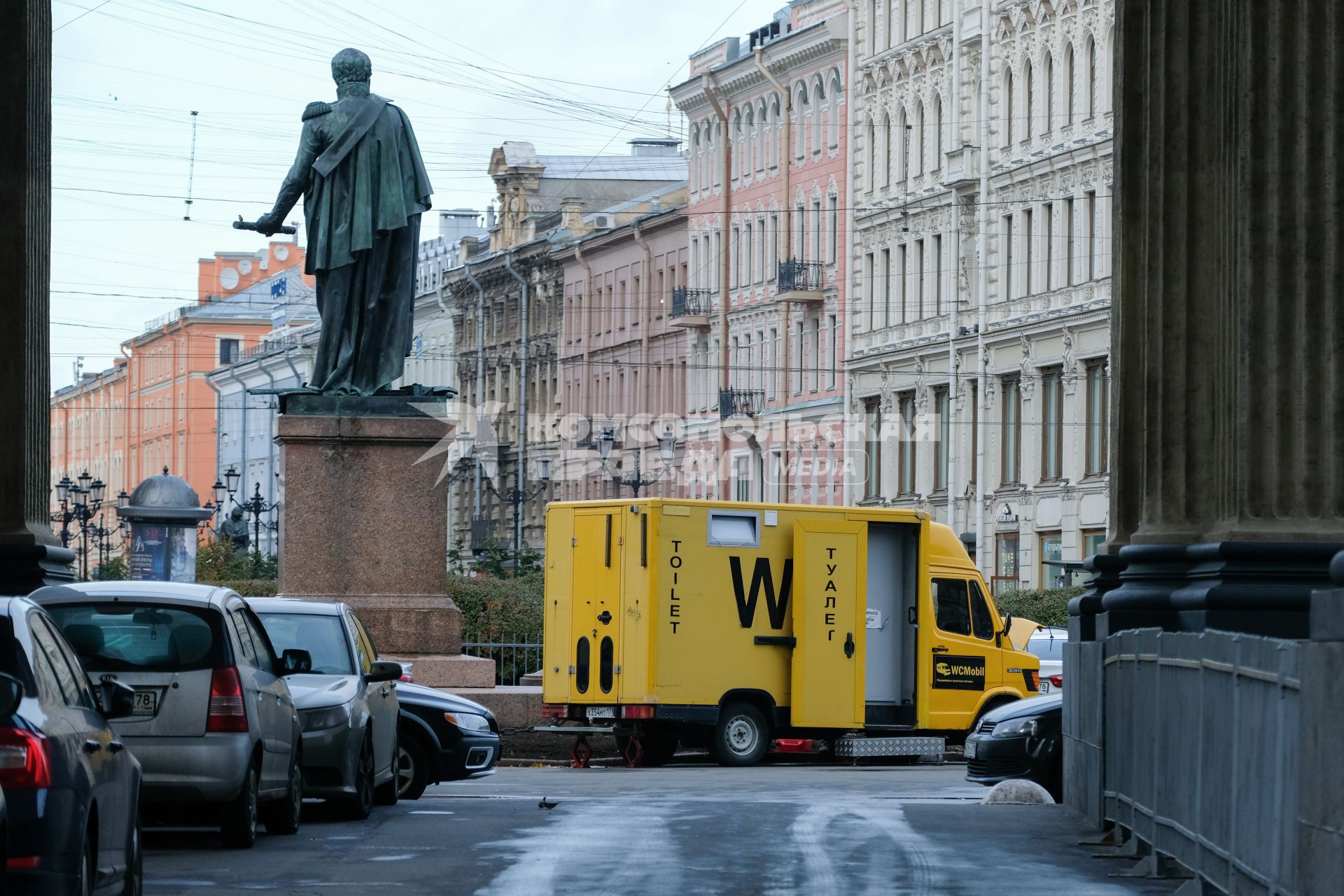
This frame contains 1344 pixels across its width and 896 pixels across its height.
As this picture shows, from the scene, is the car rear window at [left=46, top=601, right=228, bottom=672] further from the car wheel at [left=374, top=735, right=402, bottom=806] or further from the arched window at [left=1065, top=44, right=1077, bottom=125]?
the arched window at [left=1065, top=44, right=1077, bottom=125]

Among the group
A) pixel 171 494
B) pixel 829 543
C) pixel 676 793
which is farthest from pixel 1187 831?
pixel 171 494

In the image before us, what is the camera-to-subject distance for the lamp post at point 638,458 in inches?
2453

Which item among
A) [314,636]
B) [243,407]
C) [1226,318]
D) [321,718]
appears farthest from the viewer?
[243,407]

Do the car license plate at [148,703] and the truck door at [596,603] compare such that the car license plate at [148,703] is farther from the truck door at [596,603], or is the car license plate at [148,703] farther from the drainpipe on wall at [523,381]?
the drainpipe on wall at [523,381]

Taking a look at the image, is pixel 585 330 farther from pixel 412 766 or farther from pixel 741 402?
pixel 412 766

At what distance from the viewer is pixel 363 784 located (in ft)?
62.0

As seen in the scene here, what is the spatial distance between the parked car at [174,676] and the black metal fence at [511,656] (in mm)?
18208

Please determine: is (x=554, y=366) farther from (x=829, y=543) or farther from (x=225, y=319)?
(x=829, y=543)

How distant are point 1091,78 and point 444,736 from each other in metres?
43.1

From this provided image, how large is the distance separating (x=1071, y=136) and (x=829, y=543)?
111 ft

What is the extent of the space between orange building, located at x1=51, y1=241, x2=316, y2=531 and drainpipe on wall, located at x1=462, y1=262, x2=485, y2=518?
22617mm

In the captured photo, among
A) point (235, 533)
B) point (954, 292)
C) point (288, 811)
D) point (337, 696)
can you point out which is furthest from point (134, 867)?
point (235, 533)

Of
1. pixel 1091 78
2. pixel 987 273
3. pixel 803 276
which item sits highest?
pixel 1091 78

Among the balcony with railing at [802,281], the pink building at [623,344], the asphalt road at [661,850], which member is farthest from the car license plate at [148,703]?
the pink building at [623,344]
